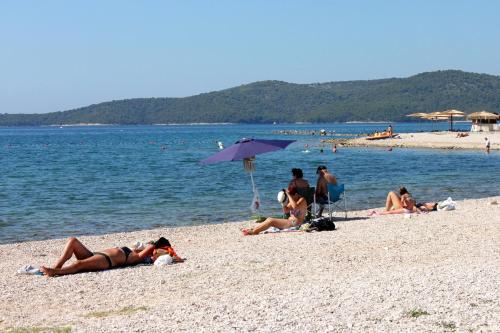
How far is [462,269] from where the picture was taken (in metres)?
8.47

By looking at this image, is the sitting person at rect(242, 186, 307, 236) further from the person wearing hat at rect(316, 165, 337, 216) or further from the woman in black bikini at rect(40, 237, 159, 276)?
the woman in black bikini at rect(40, 237, 159, 276)

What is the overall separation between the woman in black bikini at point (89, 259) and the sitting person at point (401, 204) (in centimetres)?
702

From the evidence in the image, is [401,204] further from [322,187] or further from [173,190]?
[173,190]

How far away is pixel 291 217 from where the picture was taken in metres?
13.4

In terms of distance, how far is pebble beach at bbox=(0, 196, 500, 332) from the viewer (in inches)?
258

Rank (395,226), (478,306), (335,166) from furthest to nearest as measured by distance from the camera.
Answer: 1. (335,166)
2. (395,226)
3. (478,306)

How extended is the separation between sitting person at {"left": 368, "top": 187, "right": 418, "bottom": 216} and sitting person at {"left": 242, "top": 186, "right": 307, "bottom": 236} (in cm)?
288

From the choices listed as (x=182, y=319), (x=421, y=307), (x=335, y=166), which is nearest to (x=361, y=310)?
(x=421, y=307)

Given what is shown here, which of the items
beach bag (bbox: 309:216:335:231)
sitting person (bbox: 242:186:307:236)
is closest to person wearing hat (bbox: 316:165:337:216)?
sitting person (bbox: 242:186:307:236)

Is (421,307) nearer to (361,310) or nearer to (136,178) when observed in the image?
(361,310)

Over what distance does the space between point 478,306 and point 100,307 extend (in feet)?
13.3

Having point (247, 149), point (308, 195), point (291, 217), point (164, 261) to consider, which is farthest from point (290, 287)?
point (247, 149)

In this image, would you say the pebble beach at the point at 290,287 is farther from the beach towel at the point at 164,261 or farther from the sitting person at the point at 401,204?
the sitting person at the point at 401,204

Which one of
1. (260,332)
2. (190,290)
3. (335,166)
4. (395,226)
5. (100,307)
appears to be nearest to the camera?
(260,332)
